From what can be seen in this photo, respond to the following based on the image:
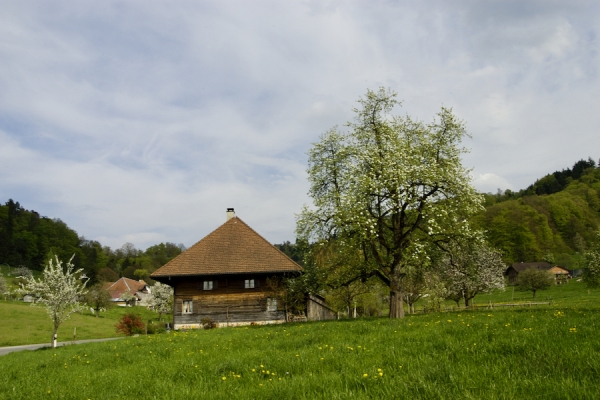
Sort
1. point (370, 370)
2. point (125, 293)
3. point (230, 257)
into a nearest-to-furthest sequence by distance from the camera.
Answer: point (370, 370) → point (230, 257) → point (125, 293)

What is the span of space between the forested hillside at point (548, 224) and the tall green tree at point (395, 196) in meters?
75.9

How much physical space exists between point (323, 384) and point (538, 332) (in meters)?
4.94

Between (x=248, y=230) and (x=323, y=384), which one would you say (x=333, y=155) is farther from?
(x=323, y=384)

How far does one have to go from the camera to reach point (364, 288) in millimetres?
33062

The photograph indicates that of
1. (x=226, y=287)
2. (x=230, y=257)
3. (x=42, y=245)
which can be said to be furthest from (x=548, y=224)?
(x=42, y=245)

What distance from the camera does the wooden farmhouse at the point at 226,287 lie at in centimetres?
3209

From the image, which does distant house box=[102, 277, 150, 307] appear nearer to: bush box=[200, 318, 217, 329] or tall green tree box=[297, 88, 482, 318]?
bush box=[200, 318, 217, 329]

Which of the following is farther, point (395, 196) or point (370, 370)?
point (395, 196)

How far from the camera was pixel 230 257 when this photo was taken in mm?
33469

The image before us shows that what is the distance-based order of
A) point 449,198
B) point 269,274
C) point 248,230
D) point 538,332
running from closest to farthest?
point 538,332
point 449,198
point 269,274
point 248,230

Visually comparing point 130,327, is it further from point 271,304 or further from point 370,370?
point 370,370

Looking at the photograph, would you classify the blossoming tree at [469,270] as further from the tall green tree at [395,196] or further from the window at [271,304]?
the window at [271,304]

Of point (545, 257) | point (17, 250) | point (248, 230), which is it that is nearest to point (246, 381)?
point (248, 230)

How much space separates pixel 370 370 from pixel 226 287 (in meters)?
27.7
